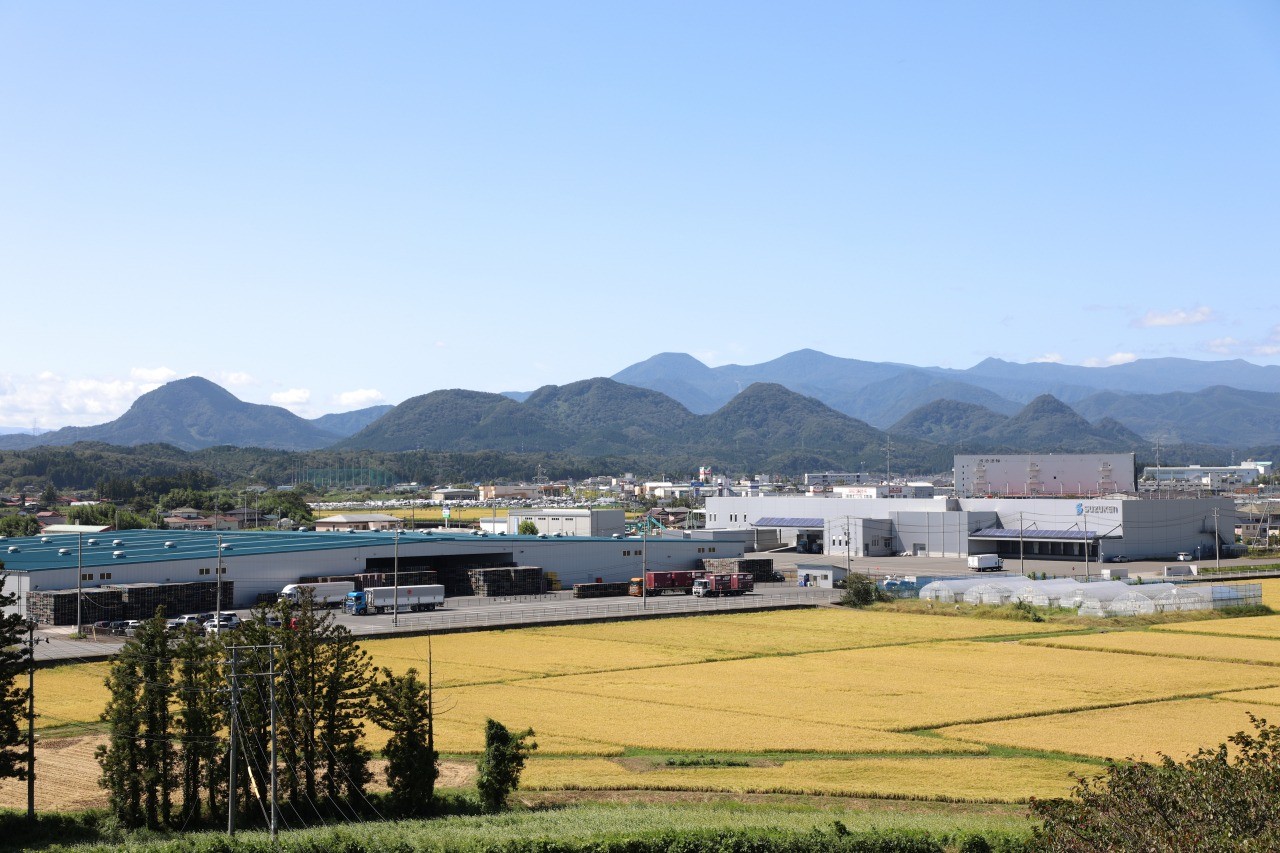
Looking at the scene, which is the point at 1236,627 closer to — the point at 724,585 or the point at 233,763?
the point at 724,585

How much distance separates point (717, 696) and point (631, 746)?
23.0 ft

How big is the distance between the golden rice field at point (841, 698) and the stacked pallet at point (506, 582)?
13.3m

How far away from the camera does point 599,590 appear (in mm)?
64062

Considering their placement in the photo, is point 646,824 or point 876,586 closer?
point 646,824

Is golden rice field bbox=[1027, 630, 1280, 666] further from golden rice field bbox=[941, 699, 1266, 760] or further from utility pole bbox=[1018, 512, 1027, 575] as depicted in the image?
utility pole bbox=[1018, 512, 1027, 575]

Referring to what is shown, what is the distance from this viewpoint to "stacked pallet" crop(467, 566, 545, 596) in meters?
63.3

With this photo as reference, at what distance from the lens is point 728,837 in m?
17.8

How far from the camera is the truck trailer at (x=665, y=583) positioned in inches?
2574

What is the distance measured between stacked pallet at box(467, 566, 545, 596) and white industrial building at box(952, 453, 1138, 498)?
166 feet

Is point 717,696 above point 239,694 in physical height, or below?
below

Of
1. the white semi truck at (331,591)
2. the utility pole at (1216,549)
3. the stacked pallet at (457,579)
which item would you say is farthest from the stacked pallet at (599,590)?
the utility pole at (1216,549)

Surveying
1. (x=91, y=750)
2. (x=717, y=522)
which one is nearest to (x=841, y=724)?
(x=91, y=750)

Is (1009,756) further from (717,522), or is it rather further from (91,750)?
(717,522)

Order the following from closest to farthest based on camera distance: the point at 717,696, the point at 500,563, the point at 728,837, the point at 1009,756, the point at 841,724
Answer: the point at 728,837 < the point at 1009,756 < the point at 841,724 < the point at 717,696 < the point at 500,563
